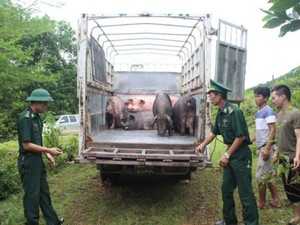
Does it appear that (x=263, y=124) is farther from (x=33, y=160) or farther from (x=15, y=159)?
(x=15, y=159)

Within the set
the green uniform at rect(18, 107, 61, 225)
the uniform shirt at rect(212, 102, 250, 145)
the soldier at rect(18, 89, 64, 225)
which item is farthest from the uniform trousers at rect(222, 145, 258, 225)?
the green uniform at rect(18, 107, 61, 225)

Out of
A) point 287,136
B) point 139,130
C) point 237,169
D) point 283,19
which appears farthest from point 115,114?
point 283,19

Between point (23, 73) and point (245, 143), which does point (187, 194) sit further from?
point (23, 73)

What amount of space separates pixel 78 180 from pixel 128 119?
64.3 inches

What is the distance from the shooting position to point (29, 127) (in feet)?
12.1

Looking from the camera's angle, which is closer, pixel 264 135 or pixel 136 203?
pixel 264 135

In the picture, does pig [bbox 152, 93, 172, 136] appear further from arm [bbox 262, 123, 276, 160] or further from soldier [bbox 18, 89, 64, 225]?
soldier [bbox 18, 89, 64, 225]

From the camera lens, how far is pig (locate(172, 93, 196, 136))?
5570 millimetres

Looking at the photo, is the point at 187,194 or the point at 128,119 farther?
the point at 128,119

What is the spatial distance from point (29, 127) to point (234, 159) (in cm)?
246

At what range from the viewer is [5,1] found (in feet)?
19.9

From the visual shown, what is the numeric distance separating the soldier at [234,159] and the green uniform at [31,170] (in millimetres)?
2207

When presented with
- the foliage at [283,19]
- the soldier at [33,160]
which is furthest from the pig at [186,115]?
the foliage at [283,19]

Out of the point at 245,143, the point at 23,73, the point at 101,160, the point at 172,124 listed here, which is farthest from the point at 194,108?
the point at 23,73
